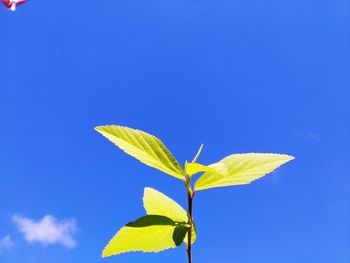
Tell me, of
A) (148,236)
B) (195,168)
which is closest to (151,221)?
(148,236)

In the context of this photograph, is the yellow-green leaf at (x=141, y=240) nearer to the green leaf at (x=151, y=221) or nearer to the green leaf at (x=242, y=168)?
the green leaf at (x=151, y=221)

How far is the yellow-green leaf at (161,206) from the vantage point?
3.36 feet

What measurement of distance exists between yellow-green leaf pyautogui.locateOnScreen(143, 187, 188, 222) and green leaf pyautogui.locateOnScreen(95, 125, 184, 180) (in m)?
0.10

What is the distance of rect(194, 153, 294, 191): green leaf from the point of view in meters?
0.95

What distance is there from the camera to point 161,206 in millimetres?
1067

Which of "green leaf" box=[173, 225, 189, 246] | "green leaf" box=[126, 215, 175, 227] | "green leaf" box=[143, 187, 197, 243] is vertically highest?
"green leaf" box=[143, 187, 197, 243]

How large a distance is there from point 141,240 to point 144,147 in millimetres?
210

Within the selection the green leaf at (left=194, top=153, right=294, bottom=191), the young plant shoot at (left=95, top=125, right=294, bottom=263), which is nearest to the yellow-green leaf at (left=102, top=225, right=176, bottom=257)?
the young plant shoot at (left=95, top=125, right=294, bottom=263)

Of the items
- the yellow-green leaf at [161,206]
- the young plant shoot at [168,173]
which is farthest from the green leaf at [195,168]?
the yellow-green leaf at [161,206]

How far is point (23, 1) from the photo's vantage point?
195cm

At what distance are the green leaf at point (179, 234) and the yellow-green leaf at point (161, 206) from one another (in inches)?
2.2

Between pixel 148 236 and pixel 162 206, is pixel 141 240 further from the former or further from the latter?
pixel 162 206

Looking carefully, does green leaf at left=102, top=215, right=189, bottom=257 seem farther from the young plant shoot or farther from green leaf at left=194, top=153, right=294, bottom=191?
green leaf at left=194, top=153, right=294, bottom=191

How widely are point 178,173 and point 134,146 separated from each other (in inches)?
4.6
